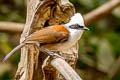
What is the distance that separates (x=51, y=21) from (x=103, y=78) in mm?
2341

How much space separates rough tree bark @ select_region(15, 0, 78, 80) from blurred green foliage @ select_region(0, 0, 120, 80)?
1.79 metres

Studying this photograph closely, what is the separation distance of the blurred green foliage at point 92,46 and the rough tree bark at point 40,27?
1.79 m

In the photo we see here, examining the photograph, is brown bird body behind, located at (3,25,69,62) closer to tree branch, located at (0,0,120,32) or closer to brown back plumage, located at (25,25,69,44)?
brown back plumage, located at (25,25,69,44)

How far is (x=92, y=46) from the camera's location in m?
4.28

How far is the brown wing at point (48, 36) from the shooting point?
6.79ft

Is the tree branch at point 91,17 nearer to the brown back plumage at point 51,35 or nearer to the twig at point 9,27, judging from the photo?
the twig at point 9,27

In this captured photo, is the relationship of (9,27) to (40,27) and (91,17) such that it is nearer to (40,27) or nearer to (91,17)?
(91,17)

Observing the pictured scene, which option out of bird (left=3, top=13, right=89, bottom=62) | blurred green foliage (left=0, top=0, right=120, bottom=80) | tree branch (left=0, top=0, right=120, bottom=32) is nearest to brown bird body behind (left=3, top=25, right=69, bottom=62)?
bird (left=3, top=13, right=89, bottom=62)

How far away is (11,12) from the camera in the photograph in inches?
181

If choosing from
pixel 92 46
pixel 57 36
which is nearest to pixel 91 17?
pixel 92 46

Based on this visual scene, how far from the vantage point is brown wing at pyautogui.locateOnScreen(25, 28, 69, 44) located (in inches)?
81.4

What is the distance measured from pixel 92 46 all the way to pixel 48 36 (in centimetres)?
218

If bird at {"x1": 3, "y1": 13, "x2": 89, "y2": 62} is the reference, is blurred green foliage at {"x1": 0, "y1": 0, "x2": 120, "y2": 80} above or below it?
below

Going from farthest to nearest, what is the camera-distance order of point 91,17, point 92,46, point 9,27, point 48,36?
point 92,46, point 91,17, point 9,27, point 48,36
